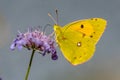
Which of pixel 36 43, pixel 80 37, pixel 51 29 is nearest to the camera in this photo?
pixel 36 43

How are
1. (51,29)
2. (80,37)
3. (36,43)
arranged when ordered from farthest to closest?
(51,29) → (80,37) → (36,43)

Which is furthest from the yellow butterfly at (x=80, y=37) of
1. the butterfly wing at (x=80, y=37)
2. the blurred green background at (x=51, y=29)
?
the blurred green background at (x=51, y=29)

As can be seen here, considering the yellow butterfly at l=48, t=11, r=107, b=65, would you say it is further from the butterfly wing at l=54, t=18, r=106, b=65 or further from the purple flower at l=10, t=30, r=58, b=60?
the purple flower at l=10, t=30, r=58, b=60

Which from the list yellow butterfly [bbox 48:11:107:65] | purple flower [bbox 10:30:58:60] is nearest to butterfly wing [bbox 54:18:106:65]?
yellow butterfly [bbox 48:11:107:65]

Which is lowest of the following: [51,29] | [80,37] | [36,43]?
[36,43]

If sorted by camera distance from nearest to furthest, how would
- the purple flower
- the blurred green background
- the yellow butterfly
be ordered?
1. the purple flower
2. the yellow butterfly
3. the blurred green background

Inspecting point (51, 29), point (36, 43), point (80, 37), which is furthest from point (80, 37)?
point (51, 29)

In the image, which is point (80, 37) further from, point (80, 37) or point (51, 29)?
point (51, 29)
